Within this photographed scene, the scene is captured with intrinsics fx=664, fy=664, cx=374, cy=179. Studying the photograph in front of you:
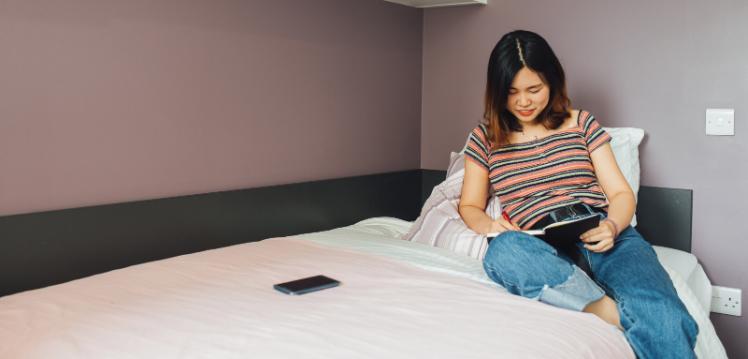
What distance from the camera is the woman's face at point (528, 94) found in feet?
5.96

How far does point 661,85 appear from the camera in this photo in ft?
7.34

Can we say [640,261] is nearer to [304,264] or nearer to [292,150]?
[304,264]

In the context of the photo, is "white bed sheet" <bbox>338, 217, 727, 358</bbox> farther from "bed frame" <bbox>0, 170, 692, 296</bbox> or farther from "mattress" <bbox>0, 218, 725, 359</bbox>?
"bed frame" <bbox>0, 170, 692, 296</bbox>

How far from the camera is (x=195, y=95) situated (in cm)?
204

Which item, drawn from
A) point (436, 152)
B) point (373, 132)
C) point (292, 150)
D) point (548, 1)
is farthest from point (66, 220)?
point (548, 1)

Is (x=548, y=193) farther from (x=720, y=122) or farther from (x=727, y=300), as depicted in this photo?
(x=727, y=300)

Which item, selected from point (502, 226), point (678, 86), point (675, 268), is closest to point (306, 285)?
point (502, 226)

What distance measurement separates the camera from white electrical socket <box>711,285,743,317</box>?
2176mm

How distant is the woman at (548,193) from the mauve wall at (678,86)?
20.8 inches

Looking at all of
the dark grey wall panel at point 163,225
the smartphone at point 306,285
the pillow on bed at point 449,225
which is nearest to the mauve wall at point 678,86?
the pillow on bed at point 449,225

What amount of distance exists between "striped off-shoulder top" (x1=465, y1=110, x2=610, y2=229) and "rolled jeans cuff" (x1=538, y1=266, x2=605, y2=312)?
0.36m

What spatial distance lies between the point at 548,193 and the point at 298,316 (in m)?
0.85

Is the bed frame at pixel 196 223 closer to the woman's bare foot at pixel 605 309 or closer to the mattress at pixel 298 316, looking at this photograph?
the mattress at pixel 298 316

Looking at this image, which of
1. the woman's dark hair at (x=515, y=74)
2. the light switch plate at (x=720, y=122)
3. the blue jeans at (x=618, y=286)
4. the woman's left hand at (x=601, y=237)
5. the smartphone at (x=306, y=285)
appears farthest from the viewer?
the light switch plate at (x=720, y=122)
